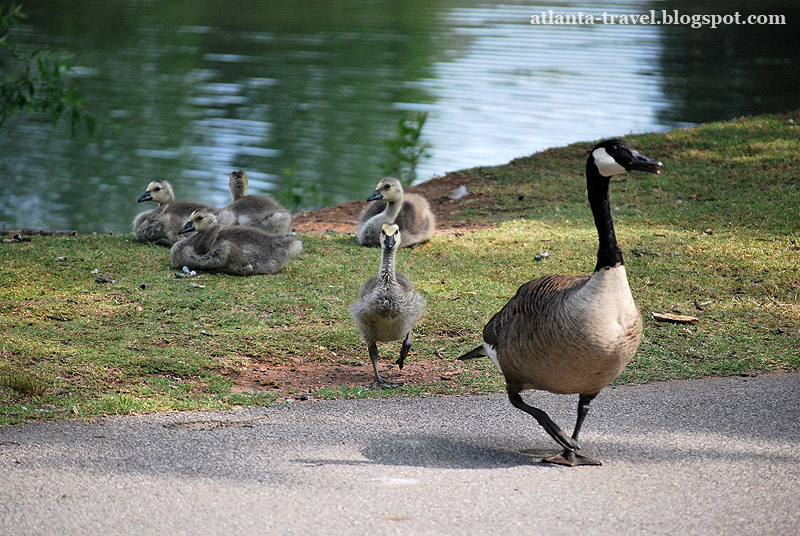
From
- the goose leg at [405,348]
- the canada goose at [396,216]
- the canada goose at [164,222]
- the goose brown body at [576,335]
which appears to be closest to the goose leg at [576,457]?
the goose brown body at [576,335]

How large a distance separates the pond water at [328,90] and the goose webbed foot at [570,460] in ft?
23.1

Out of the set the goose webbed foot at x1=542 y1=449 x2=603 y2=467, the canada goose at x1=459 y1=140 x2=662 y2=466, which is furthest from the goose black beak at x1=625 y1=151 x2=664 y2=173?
the goose webbed foot at x1=542 y1=449 x2=603 y2=467

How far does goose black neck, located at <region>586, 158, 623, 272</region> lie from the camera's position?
15.2 ft

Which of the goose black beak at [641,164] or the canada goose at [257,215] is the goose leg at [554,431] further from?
the canada goose at [257,215]

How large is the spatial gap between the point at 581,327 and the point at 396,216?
556 cm

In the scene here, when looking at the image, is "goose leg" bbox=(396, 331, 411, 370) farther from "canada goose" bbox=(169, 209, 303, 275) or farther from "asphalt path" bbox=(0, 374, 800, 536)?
"canada goose" bbox=(169, 209, 303, 275)

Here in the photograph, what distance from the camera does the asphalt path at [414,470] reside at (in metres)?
4.11

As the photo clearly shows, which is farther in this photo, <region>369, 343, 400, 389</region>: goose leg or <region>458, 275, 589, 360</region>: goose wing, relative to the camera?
<region>369, 343, 400, 389</region>: goose leg

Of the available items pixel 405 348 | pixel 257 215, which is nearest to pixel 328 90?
pixel 257 215

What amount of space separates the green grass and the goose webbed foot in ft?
4.83

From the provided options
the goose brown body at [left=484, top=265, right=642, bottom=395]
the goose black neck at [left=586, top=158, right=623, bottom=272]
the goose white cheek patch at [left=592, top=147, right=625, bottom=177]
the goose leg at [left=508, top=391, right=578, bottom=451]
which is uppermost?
the goose white cheek patch at [left=592, top=147, right=625, bottom=177]

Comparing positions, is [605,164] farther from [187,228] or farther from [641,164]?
[187,228]

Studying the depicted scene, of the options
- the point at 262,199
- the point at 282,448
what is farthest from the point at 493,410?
the point at 262,199

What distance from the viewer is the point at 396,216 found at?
32.4 ft
